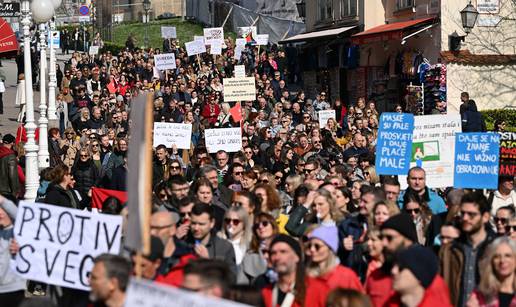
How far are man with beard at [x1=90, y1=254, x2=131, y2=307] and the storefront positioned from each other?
2029 cm

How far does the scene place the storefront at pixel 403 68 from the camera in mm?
30812

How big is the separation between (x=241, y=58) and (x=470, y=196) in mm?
32839

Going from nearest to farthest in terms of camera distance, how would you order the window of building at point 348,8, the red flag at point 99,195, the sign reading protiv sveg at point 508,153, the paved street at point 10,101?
the red flag at point 99,195
the sign reading protiv sveg at point 508,153
the paved street at point 10,101
the window of building at point 348,8

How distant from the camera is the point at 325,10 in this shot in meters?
43.0

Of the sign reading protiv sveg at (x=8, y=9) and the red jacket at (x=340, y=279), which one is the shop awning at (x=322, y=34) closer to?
the sign reading protiv sveg at (x=8, y=9)

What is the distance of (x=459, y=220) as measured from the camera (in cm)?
970

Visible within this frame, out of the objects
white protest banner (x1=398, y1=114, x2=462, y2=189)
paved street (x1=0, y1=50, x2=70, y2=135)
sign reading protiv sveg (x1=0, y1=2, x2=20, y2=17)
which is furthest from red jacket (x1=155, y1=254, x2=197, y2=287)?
paved street (x1=0, y1=50, x2=70, y2=135)

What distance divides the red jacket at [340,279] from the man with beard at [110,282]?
58.0 inches

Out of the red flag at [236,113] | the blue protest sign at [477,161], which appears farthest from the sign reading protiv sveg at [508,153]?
the red flag at [236,113]

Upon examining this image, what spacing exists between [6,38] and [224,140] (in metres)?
14.5

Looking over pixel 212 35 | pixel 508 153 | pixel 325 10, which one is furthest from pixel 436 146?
pixel 325 10

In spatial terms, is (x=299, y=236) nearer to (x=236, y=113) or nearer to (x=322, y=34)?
(x=236, y=113)

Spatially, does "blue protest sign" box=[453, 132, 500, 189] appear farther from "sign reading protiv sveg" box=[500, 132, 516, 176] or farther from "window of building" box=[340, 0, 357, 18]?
"window of building" box=[340, 0, 357, 18]

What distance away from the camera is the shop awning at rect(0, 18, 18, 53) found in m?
33.2
